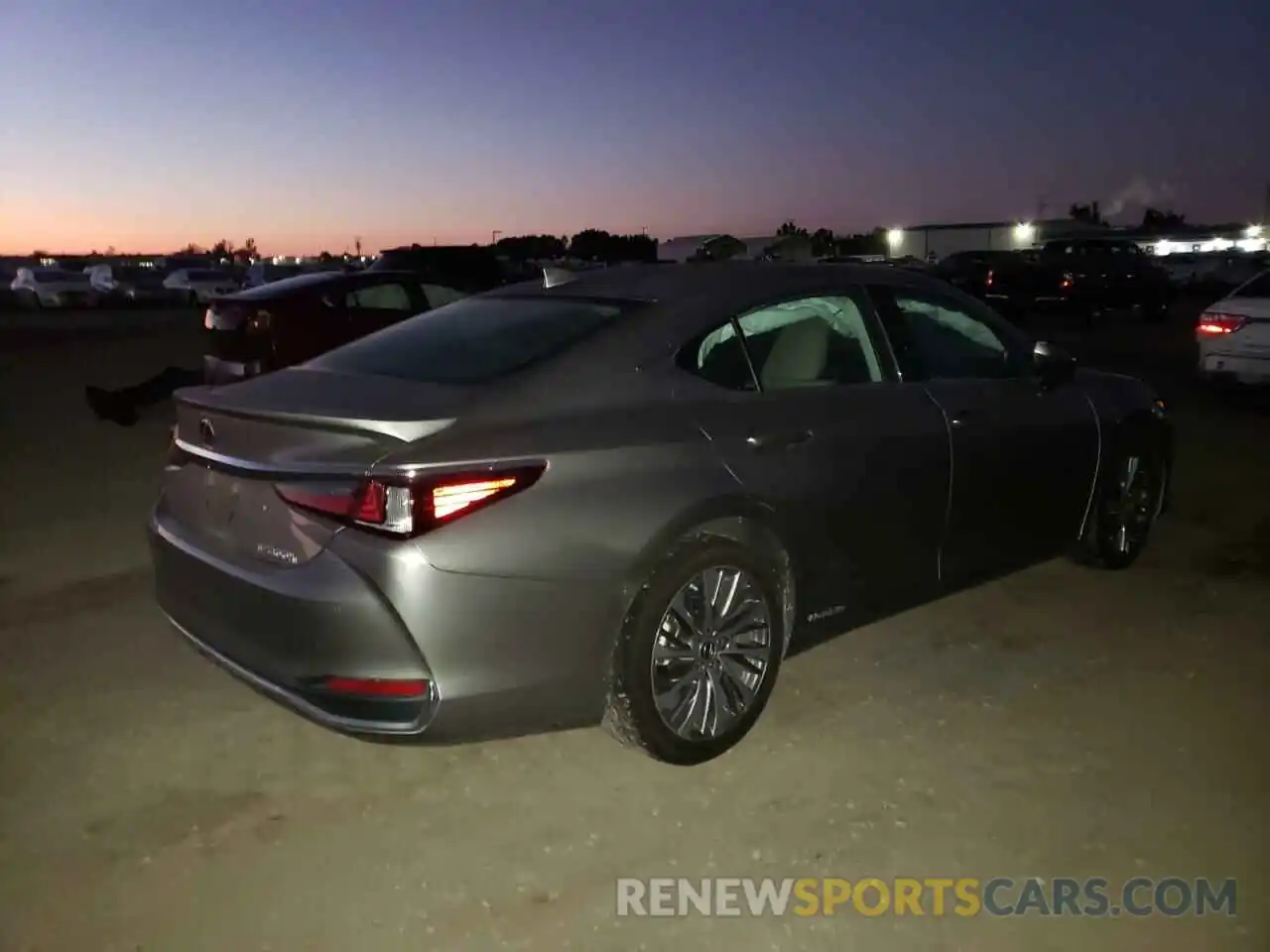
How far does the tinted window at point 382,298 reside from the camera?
10469 mm

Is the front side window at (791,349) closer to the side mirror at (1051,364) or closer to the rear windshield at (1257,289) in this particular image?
the side mirror at (1051,364)

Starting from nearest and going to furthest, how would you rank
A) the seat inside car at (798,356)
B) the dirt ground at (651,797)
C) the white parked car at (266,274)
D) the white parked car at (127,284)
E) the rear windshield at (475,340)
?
the dirt ground at (651,797)
the rear windshield at (475,340)
the seat inside car at (798,356)
the white parked car at (266,274)
the white parked car at (127,284)

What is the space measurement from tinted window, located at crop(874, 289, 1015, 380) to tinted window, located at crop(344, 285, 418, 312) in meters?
6.82

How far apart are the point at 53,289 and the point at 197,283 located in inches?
196

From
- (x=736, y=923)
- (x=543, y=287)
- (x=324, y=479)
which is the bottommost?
(x=736, y=923)

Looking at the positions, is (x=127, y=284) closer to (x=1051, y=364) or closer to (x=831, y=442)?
(x=1051, y=364)

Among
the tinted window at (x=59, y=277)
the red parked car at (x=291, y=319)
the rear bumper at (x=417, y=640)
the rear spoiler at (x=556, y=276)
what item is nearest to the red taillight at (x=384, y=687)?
the rear bumper at (x=417, y=640)

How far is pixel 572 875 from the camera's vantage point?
3.13 m

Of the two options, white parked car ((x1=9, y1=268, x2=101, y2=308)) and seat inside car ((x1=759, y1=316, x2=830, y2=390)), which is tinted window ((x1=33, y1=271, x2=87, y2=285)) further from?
seat inside car ((x1=759, y1=316, x2=830, y2=390))

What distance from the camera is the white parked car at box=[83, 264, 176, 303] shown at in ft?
136

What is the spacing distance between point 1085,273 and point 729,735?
2306 centimetres

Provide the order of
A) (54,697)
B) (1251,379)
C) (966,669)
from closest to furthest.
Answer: (54,697) → (966,669) → (1251,379)

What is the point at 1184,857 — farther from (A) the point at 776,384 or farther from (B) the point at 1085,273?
(B) the point at 1085,273

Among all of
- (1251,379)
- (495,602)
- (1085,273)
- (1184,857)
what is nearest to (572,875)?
(495,602)
